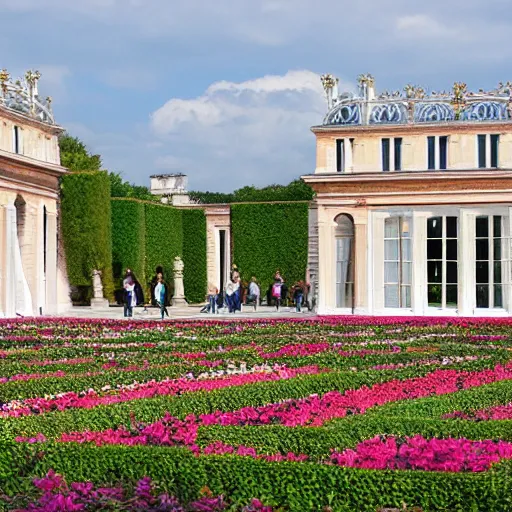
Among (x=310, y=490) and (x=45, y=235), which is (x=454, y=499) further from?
(x=45, y=235)

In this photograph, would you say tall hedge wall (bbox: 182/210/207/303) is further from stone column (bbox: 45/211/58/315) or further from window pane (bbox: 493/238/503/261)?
window pane (bbox: 493/238/503/261)

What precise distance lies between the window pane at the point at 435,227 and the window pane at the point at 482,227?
3.54ft

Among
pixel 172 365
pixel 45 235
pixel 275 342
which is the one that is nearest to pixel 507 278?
pixel 275 342

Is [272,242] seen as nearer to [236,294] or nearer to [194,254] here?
[194,254]

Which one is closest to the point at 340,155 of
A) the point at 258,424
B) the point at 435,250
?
the point at 435,250

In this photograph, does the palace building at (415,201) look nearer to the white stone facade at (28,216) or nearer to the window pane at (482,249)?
the window pane at (482,249)

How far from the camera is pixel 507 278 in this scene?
102 ft

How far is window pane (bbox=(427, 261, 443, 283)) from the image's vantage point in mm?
31266

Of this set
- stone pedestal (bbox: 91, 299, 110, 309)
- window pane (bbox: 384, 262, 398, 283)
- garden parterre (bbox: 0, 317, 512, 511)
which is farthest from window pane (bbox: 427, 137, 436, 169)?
stone pedestal (bbox: 91, 299, 110, 309)

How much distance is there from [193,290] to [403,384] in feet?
128

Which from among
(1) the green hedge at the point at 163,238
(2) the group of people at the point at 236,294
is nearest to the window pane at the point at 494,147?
(2) the group of people at the point at 236,294

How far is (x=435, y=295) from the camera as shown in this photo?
1237 inches

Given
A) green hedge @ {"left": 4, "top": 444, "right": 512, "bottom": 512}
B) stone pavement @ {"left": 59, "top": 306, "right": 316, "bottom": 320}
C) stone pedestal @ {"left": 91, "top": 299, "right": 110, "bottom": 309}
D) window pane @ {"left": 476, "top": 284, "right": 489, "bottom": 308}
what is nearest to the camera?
green hedge @ {"left": 4, "top": 444, "right": 512, "bottom": 512}

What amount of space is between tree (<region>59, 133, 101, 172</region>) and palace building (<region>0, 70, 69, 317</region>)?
93.2 feet
